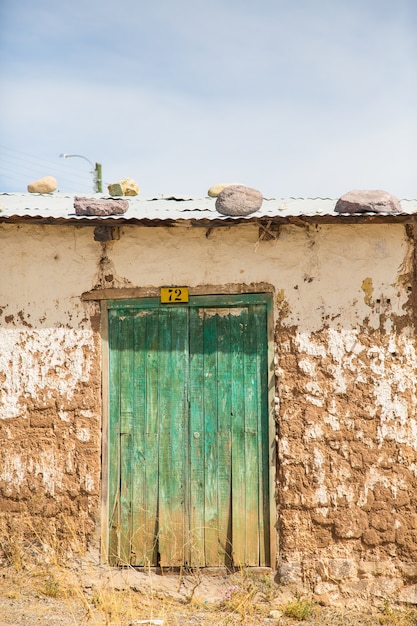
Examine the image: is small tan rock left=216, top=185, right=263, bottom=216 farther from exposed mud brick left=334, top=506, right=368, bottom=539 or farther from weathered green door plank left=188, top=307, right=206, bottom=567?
exposed mud brick left=334, top=506, right=368, bottom=539

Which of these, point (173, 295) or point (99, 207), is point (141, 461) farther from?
point (99, 207)

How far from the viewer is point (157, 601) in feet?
16.2

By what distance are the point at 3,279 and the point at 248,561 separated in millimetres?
2774

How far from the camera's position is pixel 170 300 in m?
5.25

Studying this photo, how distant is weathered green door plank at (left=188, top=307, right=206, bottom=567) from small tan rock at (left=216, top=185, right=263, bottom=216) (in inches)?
31.0

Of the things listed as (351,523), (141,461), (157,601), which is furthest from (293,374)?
(157,601)

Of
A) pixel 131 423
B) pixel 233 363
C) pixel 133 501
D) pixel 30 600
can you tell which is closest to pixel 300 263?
pixel 233 363

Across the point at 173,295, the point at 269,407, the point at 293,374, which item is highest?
the point at 173,295

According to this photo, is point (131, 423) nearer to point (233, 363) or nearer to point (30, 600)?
point (233, 363)

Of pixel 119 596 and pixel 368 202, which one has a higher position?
pixel 368 202

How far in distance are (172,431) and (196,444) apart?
20 centimetres

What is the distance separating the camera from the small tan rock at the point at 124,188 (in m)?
6.59

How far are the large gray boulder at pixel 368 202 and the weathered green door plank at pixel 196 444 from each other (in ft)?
4.34

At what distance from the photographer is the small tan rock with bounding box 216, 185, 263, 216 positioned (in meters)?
5.23
